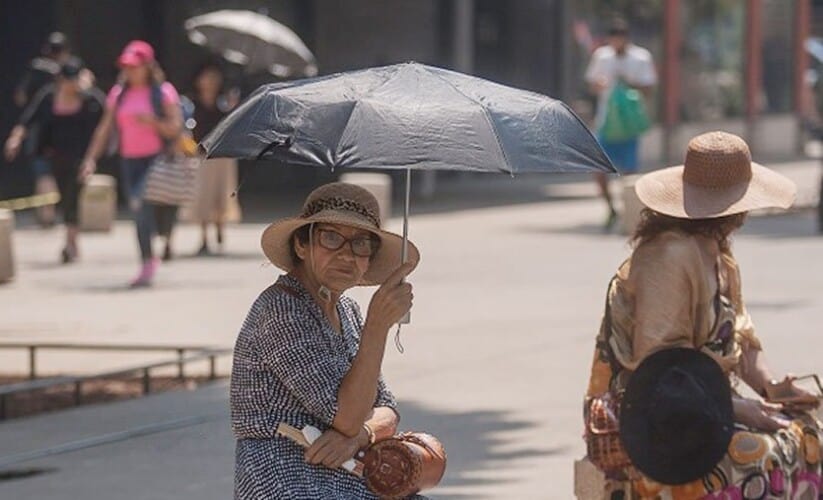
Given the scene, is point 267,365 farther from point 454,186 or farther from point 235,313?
point 454,186

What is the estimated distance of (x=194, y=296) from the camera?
1477cm

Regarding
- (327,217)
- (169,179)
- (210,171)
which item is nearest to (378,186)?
(210,171)

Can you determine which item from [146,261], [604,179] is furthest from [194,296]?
[604,179]

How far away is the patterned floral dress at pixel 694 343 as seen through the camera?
597 centimetres

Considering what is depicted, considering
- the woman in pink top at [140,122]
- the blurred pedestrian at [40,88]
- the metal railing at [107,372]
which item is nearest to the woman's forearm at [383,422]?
the metal railing at [107,372]

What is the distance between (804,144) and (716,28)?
13.4 feet

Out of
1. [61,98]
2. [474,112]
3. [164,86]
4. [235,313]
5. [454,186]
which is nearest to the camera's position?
[474,112]

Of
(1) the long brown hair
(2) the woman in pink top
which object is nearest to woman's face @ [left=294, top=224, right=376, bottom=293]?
(1) the long brown hair

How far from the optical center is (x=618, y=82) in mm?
19969

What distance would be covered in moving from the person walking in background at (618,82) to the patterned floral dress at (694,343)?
13.4 m

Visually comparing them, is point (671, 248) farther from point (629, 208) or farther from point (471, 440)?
point (629, 208)

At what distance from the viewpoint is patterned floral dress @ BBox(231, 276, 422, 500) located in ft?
17.8

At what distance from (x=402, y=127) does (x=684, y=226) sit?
988 mm

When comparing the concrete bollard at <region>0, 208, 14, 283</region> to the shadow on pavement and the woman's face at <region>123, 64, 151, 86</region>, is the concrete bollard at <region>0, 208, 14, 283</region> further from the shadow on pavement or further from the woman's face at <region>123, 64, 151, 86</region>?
the shadow on pavement
